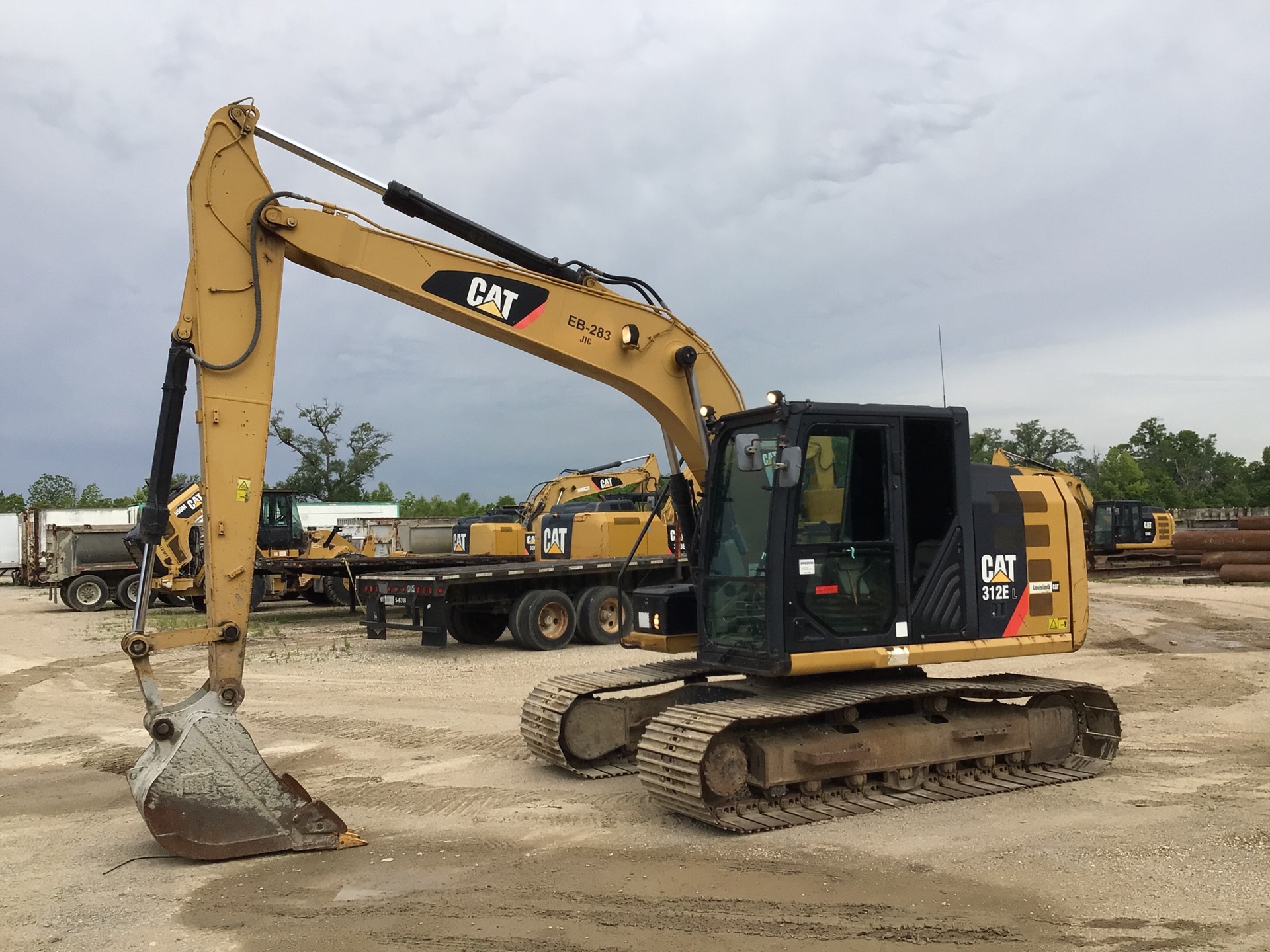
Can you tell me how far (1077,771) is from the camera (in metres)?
7.94

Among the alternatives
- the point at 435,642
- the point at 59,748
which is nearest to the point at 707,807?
the point at 59,748

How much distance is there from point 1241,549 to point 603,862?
26.4 metres

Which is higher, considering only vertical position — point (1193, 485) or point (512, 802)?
point (1193, 485)

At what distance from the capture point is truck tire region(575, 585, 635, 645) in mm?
17359

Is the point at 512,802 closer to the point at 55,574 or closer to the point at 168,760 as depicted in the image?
the point at 168,760

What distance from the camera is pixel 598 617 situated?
17.4m

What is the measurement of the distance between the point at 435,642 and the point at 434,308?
9.20 meters

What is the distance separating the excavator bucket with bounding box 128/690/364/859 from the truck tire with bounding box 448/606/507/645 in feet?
37.2

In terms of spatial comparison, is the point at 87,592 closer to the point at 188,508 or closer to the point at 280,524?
the point at 280,524

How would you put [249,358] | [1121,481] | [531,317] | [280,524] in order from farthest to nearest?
[1121,481] → [280,524] → [531,317] → [249,358]

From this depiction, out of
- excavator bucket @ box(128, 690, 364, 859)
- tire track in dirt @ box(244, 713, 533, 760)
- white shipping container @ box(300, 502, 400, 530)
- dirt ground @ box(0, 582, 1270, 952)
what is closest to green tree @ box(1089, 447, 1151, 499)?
white shipping container @ box(300, 502, 400, 530)

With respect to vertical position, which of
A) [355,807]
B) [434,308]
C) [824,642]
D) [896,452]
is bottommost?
[355,807]

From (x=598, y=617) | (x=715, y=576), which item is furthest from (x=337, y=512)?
(x=715, y=576)

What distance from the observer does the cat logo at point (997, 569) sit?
772cm
